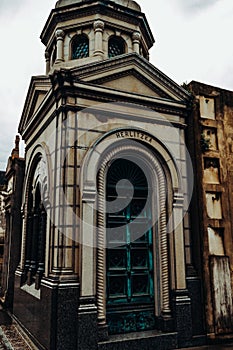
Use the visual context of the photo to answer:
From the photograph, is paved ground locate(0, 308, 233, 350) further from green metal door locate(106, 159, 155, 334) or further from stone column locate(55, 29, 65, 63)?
stone column locate(55, 29, 65, 63)

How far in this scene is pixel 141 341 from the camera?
659 cm

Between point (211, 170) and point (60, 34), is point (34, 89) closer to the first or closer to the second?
point (60, 34)

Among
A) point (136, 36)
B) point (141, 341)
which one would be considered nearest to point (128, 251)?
point (141, 341)

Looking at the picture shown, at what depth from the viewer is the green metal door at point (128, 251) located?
7000mm

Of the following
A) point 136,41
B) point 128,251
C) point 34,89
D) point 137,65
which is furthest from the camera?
point 136,41

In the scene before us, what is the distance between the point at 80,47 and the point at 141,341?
993 cm

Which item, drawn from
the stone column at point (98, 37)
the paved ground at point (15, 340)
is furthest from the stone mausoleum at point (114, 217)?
the stone column at point (98, 37)

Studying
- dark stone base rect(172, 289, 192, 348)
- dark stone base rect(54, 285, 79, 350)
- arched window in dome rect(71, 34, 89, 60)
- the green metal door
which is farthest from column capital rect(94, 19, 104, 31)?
dark stone base rect(172, 289, 192, 348)

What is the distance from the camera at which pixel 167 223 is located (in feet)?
24.9

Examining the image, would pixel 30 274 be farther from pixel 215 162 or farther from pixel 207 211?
pixel 215 162

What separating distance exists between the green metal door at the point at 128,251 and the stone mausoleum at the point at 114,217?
24 mm

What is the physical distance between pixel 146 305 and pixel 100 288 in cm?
136

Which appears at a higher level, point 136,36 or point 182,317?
point 136,36

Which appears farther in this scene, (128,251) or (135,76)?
(135,76)
